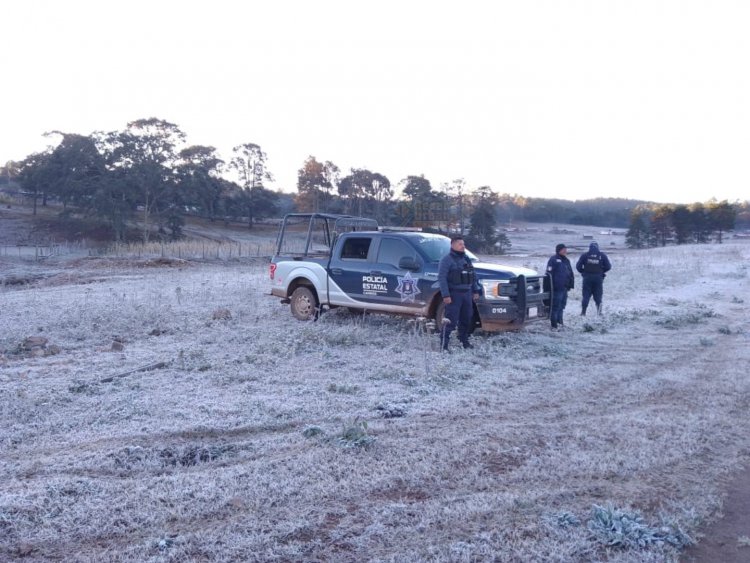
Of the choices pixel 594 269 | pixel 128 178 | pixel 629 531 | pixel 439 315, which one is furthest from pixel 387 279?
pixel 128 178

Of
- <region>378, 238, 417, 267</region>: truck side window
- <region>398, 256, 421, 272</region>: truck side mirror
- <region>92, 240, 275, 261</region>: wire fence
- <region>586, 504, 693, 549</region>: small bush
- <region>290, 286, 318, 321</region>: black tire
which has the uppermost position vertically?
<region>378, 238, 417, 267</region>: truck side window

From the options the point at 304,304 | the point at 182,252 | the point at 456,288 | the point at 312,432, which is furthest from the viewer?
the point at 182,252

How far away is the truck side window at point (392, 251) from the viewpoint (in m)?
12.2

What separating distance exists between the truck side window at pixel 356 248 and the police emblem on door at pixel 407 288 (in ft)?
3.36

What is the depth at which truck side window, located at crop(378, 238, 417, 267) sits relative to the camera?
1219 cm

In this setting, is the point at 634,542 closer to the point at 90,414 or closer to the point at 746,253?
the point at 90,414

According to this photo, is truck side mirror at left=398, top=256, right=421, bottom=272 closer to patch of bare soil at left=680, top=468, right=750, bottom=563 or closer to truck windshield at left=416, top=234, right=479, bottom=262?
truck windshield at left=416, top=234, right=479, bottom=262

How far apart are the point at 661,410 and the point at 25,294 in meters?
16.8

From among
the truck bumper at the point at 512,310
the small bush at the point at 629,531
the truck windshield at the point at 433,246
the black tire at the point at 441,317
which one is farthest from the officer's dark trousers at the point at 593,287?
the small bush at the point at 629,531

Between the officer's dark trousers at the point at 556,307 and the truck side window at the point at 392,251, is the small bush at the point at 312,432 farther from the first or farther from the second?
the officer's dark trousers at the point at 556,307

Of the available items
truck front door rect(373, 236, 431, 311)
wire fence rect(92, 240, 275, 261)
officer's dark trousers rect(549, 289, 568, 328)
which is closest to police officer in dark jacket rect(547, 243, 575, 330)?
officer's dark trousers rect(549, 289, 568, 328)

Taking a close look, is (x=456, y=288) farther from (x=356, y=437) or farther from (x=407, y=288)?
(x=356, y=437)

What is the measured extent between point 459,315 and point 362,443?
15.7 feet

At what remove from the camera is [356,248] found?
12.9 metres
